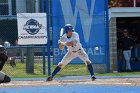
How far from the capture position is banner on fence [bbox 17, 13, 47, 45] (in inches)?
672

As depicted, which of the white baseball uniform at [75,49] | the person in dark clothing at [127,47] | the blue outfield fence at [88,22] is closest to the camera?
the white baseball uniform at [75,49]

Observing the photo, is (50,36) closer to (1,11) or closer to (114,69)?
(114,69)

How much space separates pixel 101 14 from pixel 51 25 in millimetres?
1971

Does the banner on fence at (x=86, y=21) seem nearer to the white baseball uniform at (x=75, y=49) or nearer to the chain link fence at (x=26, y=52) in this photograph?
the chain link fence at (x=26, y=52)

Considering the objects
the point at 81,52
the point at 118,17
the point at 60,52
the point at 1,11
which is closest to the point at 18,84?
the point at 81,52

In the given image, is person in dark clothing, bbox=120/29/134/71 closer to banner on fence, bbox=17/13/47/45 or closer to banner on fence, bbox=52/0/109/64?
banner on fence, bbox=52/0/109/64

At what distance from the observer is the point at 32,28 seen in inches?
674

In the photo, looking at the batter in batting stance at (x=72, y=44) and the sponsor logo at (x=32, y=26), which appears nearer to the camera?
the batter in batting stance at (x=72, y=44)

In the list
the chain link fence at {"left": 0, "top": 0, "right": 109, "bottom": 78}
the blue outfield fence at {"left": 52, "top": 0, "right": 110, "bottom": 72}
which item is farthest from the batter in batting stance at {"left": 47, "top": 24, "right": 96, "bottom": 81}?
the blue outfield fence at {"left": 52, "top": 0, "right": 110, "bottom": 72}

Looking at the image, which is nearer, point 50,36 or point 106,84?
point 106,84

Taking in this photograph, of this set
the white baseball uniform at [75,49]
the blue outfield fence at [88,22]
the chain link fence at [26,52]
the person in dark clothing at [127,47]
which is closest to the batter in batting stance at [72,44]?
the white baseball uniform at [75,49]

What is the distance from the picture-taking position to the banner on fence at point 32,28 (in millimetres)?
17078

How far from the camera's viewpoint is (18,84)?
521 inches

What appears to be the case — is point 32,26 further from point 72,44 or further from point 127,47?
point 127,47
